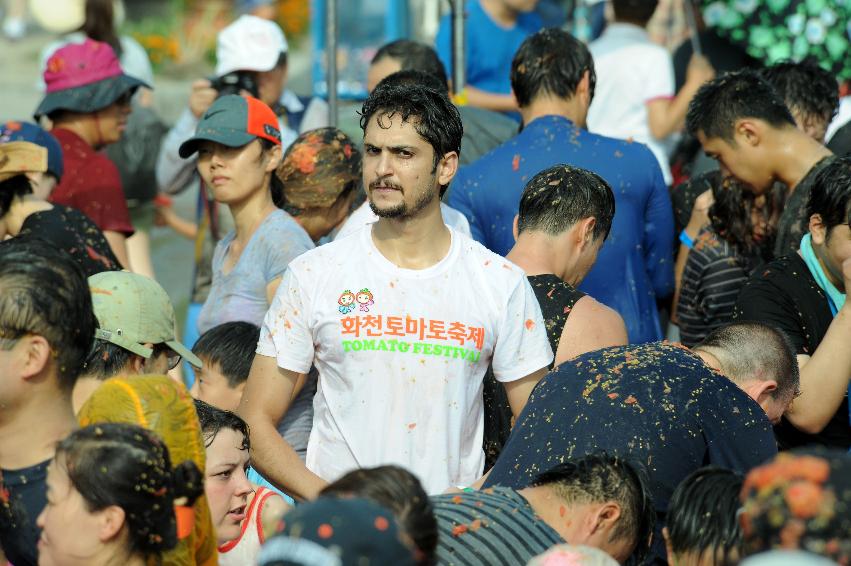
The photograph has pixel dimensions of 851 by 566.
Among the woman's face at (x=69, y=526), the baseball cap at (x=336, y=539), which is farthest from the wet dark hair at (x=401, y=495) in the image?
the woman's face at (x=69, y=526)

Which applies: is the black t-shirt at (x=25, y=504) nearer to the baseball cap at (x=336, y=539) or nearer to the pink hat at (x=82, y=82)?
the baseball cap at (x=336, y=539)

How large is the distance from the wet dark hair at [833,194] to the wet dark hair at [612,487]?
5.24 ft

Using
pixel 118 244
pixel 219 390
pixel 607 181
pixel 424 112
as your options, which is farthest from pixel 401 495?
pixel 118 244

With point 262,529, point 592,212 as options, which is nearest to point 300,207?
point 592,212

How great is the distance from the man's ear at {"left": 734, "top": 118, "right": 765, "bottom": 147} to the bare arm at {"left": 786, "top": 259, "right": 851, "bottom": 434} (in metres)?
1.05

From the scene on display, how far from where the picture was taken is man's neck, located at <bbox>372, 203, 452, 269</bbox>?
158 inches

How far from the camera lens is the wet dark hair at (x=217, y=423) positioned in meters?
3.92

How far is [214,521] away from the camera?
3.84 m

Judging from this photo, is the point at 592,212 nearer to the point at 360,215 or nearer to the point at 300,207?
the point at 360,215

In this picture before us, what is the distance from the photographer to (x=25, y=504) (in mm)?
3082

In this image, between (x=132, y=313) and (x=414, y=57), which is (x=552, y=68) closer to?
(x=414, y=57)

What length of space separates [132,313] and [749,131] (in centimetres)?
271

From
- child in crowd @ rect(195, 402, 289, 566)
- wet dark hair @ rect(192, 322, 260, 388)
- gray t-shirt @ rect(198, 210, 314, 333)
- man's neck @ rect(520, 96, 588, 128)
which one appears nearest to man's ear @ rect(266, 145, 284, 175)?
gray t-shirt @ rect(198, 210, 314, 333)

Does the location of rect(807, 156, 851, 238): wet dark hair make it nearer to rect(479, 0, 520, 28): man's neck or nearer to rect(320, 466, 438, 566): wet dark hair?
rect(320, 466, 438, 566): wet dark hair
